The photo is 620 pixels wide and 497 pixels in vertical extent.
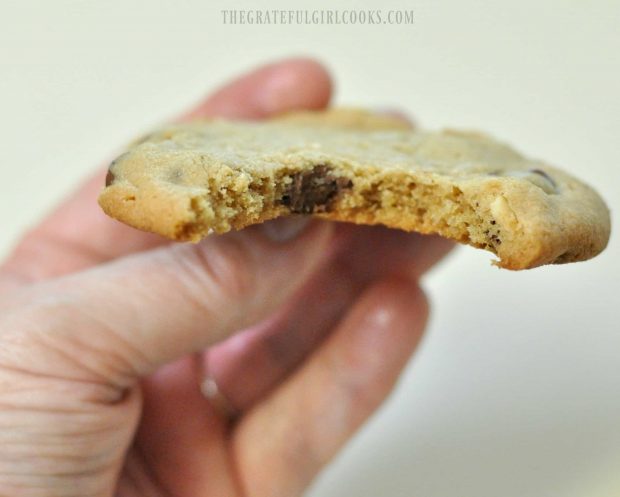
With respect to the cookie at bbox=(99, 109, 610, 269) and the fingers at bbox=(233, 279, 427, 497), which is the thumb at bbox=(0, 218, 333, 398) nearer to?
the cookie at bbox=(99, 109, 610, 269)

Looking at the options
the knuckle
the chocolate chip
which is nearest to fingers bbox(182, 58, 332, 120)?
the knuckle

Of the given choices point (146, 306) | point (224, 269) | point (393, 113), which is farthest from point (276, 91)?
point (146, 306)

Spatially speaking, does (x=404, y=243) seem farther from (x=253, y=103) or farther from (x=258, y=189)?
(x=258, y=189)

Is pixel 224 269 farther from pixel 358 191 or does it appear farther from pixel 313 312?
pixel 313 312

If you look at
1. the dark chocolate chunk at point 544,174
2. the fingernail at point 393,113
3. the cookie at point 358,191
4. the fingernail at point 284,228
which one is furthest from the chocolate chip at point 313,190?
the fingernail at point 393,113

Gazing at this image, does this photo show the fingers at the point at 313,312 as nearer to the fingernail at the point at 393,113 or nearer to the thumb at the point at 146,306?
the fingernail at the point at 393,113

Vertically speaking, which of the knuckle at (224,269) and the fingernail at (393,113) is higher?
the fingernail at (393,113)

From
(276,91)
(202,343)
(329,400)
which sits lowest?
(329,400)
